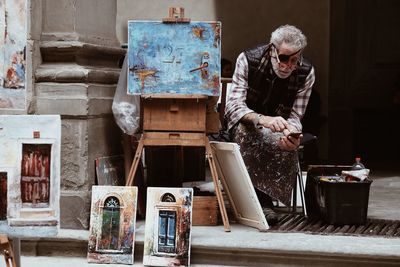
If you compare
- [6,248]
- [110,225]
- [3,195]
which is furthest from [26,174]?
[110,225]

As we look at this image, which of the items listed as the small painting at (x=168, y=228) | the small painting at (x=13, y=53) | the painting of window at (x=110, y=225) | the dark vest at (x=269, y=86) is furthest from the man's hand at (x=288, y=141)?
the small painting at (x=13, y=53)

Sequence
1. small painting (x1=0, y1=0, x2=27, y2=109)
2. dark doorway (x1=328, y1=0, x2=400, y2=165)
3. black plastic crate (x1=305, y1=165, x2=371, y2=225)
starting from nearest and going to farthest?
small painting (x1=0, y1=0, x2=27, y2=109) → black plastic crate (x1=305, y1=165, x2=371, y2=225) → dark doorway (x1=328, y1=0, x2=400, y2=165)

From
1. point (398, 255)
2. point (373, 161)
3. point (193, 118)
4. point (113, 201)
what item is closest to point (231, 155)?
point (193, 118)

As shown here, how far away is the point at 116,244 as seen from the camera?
18.0 ft

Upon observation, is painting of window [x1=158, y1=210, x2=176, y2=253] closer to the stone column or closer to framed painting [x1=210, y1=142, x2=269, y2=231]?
framed painting [x1=210, y1=142, x2=269, y2=231]

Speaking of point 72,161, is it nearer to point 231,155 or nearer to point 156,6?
point 231,155

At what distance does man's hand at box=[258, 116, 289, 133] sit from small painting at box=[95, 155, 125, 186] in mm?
1125

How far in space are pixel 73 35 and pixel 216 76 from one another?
1.02m

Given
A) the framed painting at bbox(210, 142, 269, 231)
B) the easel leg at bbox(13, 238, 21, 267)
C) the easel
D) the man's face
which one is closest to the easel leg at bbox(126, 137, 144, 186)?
the easel

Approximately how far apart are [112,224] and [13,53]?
49.8 inches

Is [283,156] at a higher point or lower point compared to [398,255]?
higher

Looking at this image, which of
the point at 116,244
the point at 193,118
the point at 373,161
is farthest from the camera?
the point at 373,161

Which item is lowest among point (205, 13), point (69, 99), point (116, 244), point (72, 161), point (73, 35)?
point (116, 244)

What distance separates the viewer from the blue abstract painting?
5.77 m
